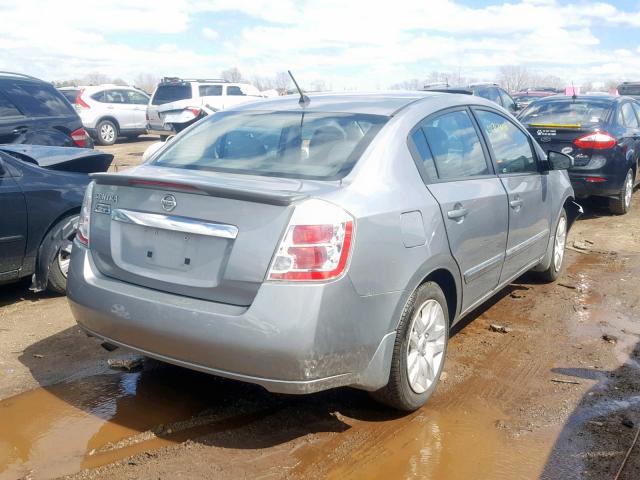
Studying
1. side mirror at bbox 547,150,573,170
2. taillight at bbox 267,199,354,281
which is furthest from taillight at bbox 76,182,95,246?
side mirror at bbox 547,150,573,170

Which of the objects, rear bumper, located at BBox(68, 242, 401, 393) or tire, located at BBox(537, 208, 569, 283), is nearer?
rear bumper, located at BBox(68, 242, 401, 393)

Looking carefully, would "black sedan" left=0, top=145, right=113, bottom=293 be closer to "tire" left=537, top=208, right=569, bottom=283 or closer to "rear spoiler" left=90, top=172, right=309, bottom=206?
"rear spoiler" left=90, top=172, right=309, bottom=206

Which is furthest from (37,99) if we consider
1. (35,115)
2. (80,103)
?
(80,103)

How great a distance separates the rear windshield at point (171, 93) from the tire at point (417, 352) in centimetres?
1697

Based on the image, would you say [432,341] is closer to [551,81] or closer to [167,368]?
[167,368]

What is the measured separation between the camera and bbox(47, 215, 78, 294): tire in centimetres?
539

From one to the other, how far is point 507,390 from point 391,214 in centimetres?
144

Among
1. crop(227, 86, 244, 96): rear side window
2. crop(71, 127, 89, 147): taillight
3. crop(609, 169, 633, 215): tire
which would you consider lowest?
crop(609, 169, 633, 215): tire

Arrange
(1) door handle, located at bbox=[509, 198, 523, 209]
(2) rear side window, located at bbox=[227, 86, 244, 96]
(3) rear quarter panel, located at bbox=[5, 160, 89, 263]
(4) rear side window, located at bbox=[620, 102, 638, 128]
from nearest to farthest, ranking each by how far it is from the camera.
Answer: (1) door handle, located at bbox=[509, 198, 523, 209]
(3) rear quarter panel, located at bbox=[5, 160, 89, 263]
(4) rear side window, located at bbox=[620, 102, 638, 128]
(2) rear side window, located at bbox=[227, 86, 244, 96]

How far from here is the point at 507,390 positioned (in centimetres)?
390

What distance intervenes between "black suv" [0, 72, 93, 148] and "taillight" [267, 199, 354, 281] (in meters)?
6.92

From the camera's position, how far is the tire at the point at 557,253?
5820 millimetres

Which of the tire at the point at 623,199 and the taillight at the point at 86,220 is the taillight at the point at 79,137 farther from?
the tire at the point at 623,199

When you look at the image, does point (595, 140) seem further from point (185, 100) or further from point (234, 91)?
point (234, 91)
